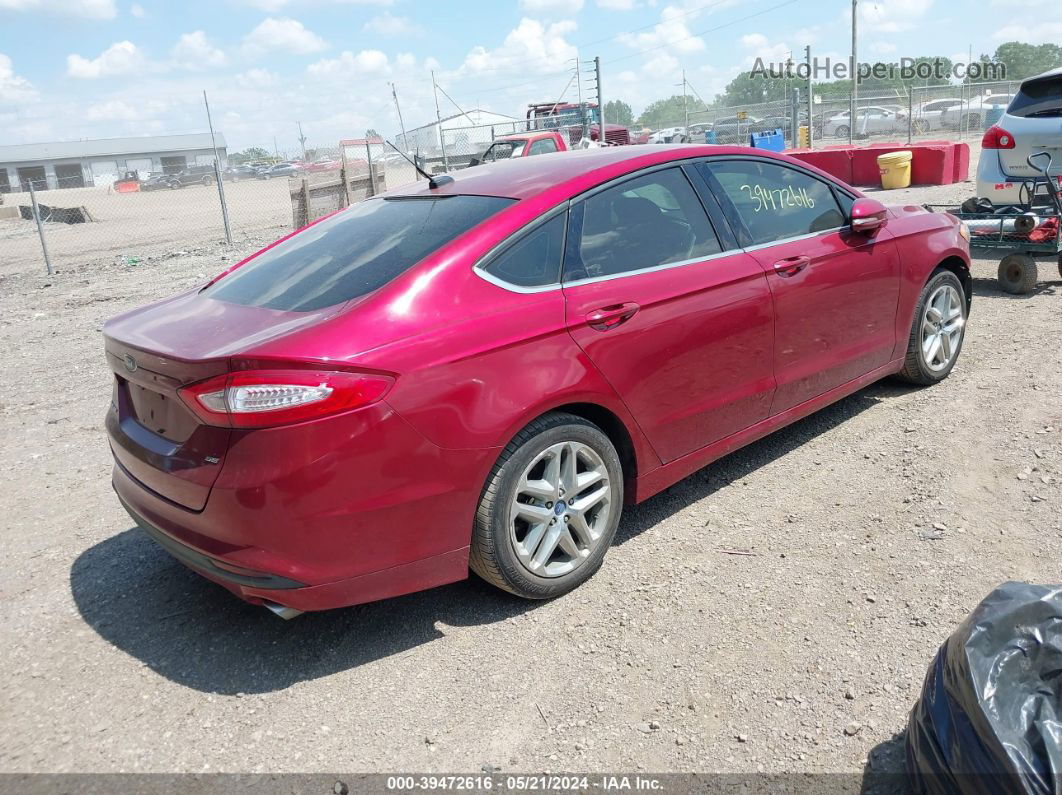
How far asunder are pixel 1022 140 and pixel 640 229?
703cm

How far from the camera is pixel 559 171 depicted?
3.63 m

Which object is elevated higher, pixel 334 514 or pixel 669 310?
pixel 669 310

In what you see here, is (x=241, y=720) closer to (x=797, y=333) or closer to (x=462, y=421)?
(x=462, y=421)

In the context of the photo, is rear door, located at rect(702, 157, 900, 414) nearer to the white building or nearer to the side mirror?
the side mirror

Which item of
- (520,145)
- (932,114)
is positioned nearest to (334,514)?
(520,145)

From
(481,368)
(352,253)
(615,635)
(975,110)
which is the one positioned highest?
(975,110)

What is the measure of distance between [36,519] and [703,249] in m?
3.69

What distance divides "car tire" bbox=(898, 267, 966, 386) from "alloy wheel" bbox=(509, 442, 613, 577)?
2.65 m

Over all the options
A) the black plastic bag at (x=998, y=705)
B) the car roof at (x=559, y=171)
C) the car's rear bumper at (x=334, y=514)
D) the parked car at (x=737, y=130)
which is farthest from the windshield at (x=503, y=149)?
the black plastic bag at (x=998, y=705)

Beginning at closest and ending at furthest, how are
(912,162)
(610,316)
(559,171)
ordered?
1. (610,316)
2. (559,171)
3. (912,162)

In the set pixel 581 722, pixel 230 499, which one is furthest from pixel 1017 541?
pixel 230 499

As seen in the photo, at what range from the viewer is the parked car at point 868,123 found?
36.8m

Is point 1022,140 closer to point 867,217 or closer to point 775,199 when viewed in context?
point 867,217

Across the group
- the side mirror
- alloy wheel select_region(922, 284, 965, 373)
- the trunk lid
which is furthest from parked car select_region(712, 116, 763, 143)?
the trunk lid
